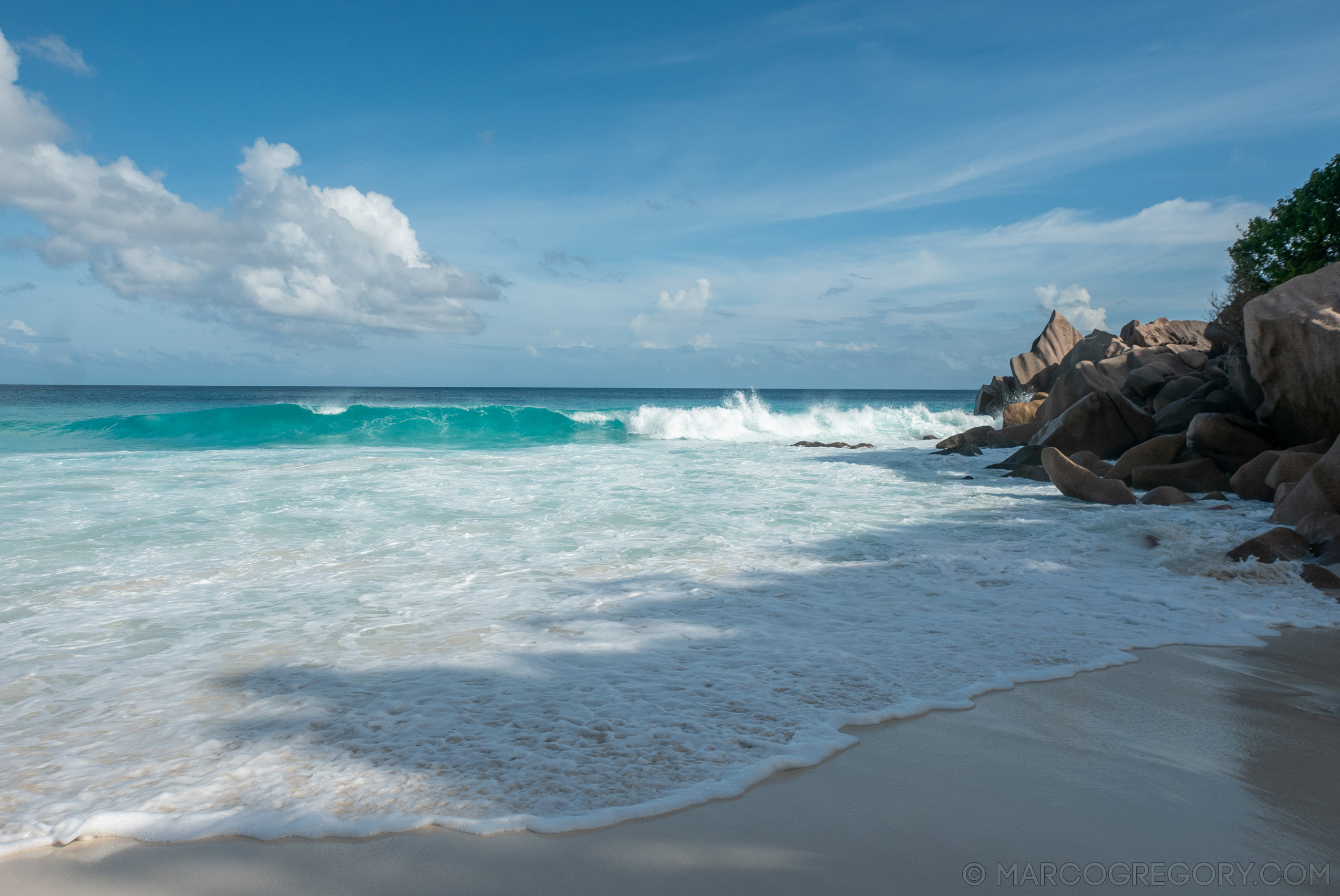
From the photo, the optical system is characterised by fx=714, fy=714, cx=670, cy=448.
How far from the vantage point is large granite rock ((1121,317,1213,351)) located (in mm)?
18656

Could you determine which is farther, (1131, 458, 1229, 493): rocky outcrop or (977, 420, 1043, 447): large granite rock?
(977, 420, 1043, 447): large granite rock

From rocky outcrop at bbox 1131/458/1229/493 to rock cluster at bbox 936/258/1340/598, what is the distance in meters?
0.01

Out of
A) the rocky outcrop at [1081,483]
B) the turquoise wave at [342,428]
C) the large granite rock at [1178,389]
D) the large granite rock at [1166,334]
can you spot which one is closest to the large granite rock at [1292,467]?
the rocky outcrop at [1081,483]

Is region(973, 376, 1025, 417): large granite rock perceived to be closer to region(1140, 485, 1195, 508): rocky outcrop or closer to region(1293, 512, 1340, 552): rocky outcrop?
region(1140, 485, 1195, 508): rocky outcrop

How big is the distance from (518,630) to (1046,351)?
22.4 metres

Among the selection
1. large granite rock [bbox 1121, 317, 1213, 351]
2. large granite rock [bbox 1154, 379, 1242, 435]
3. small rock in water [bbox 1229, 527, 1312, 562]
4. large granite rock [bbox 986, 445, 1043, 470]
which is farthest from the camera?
large granite rock [bbox 1121, 317, 1213, 351]

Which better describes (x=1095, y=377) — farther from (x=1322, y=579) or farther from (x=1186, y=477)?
(x=1322, y=579)

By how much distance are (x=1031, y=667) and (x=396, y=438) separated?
926 inches

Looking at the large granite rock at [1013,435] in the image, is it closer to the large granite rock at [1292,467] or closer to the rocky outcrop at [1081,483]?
the rocky outcrop at [1081,483]

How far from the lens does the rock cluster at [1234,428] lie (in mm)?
6578

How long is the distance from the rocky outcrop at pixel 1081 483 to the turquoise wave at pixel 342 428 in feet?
50.6

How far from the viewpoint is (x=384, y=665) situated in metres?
3.64

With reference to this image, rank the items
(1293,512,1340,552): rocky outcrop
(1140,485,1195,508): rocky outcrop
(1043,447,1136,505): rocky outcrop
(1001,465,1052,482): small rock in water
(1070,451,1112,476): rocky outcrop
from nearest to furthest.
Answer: (1293,512,1340,552): rocky outcrop → (1140,485,1195,508): rocky outcrop → (1043,447,1136,505): rocky outcrop → (1070,451,1112,476): rocky outcrop → (1001,465,1052,482): small rock in water

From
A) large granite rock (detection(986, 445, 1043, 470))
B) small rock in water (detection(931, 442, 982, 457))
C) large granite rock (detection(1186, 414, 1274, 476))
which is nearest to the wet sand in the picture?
large granite rock (detection(1186, 414, 1274, 476))
